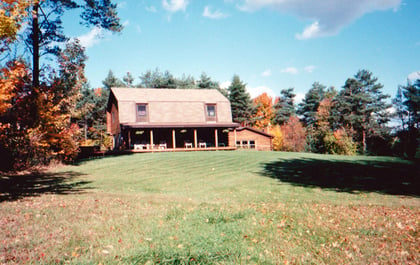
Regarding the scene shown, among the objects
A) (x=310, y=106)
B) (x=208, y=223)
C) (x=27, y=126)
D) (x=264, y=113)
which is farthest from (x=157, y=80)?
(x=208, y=223)

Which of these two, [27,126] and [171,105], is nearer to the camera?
[27,126]

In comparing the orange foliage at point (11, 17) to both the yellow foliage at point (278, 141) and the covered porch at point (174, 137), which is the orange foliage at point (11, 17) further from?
the yellow foliage at point (278, 141)

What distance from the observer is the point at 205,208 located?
6.75 meters

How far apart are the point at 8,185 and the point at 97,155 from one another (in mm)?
14450

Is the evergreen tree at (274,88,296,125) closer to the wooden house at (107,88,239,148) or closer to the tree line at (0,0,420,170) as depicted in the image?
the tree line at (0,0,420,170)

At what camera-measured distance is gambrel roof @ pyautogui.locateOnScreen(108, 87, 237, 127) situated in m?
28.3

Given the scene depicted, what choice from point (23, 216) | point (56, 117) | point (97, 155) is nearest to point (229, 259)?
point (23, 216)

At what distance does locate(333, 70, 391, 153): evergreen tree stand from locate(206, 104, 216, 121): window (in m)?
26.9

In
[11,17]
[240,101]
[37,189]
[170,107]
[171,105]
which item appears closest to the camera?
[11,17]

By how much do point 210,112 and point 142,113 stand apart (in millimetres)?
7604

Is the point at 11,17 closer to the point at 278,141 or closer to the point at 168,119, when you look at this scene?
the point at 168,119

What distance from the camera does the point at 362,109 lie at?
46812 mm

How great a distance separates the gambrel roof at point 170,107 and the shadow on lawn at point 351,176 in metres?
13.9

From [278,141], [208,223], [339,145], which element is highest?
[278,141]
